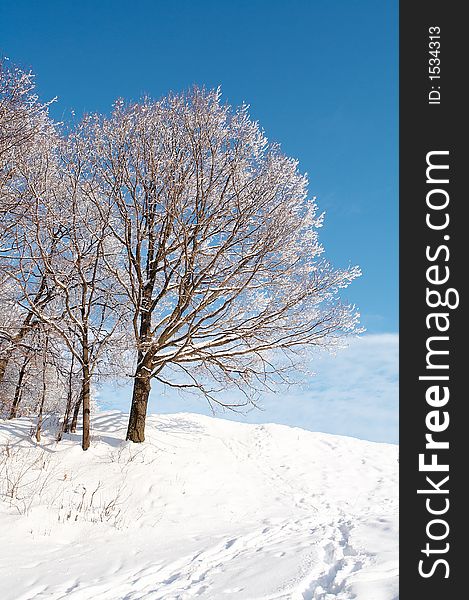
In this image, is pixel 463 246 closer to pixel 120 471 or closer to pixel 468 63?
pixel 468 63

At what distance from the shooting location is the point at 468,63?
5312 mm

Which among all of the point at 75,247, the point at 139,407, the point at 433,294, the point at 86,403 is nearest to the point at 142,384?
the point at 139,407

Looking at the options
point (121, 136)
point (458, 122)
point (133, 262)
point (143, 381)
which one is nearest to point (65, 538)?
point (143, 381)

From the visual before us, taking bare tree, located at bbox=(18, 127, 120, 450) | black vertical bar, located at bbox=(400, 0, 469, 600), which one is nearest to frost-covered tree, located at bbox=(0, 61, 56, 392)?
bare tree, located at bbox=(18, 127, 120, 450)

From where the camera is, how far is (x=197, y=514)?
1016 cm

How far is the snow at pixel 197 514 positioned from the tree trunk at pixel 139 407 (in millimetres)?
447

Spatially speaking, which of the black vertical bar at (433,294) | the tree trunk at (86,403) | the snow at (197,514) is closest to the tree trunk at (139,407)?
the snow at (197,514)

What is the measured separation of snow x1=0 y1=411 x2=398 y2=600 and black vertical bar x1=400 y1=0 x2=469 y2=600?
55 cm

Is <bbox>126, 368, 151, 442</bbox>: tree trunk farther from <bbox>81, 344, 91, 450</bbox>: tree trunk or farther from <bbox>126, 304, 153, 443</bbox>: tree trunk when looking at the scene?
<bbox>81, 344, 91, 450</bbox>: tree trunk

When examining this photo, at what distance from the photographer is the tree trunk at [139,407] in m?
12.7

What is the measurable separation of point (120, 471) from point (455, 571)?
8.26 metres

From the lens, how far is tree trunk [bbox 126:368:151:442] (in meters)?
12.7

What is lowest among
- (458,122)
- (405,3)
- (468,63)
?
(458,122)

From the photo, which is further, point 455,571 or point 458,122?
point 458,122
